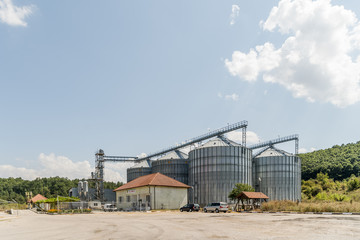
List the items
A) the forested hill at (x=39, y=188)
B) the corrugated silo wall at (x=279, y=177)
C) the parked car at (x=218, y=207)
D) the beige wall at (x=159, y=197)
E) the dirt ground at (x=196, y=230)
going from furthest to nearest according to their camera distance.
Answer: the forested hill at (x=39, y=188), the corrugated silo wall at (x=279, y=177), the beige wall at (x=159, y=197), the parked car at (x=218, y=207), the dirt ground at (x=196, y=230)

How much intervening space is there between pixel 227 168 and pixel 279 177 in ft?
56.2

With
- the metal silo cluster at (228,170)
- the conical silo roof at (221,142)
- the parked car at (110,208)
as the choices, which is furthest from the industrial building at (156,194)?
the conical silo roof at (221,142)

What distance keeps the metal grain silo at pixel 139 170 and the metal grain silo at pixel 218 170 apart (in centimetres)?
2682

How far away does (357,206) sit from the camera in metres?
34.1

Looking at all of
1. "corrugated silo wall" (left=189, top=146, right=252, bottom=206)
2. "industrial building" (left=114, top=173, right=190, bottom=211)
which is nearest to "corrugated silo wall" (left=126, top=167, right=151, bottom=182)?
"corrugated silo wall" (left=189, top=146, right=252, bottom=206)

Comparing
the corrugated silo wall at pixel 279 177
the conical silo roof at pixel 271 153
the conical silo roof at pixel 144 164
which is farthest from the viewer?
the conical silo roof at pixel 144 164

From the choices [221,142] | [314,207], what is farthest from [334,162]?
[314,207]

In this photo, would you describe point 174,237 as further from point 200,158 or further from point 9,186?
point 9,186

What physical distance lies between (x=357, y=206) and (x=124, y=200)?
41.2 meters

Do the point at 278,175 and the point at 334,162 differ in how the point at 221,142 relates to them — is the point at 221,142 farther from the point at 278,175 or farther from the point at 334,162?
the point at 334,162

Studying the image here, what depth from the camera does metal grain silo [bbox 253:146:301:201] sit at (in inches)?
2894

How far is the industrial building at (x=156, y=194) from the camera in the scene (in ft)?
167

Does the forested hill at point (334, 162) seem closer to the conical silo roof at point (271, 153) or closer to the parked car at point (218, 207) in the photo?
the conical silo roof at point (271, 153)

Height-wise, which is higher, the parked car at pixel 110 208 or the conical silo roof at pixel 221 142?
the conical silo roof at pixel 221 142
